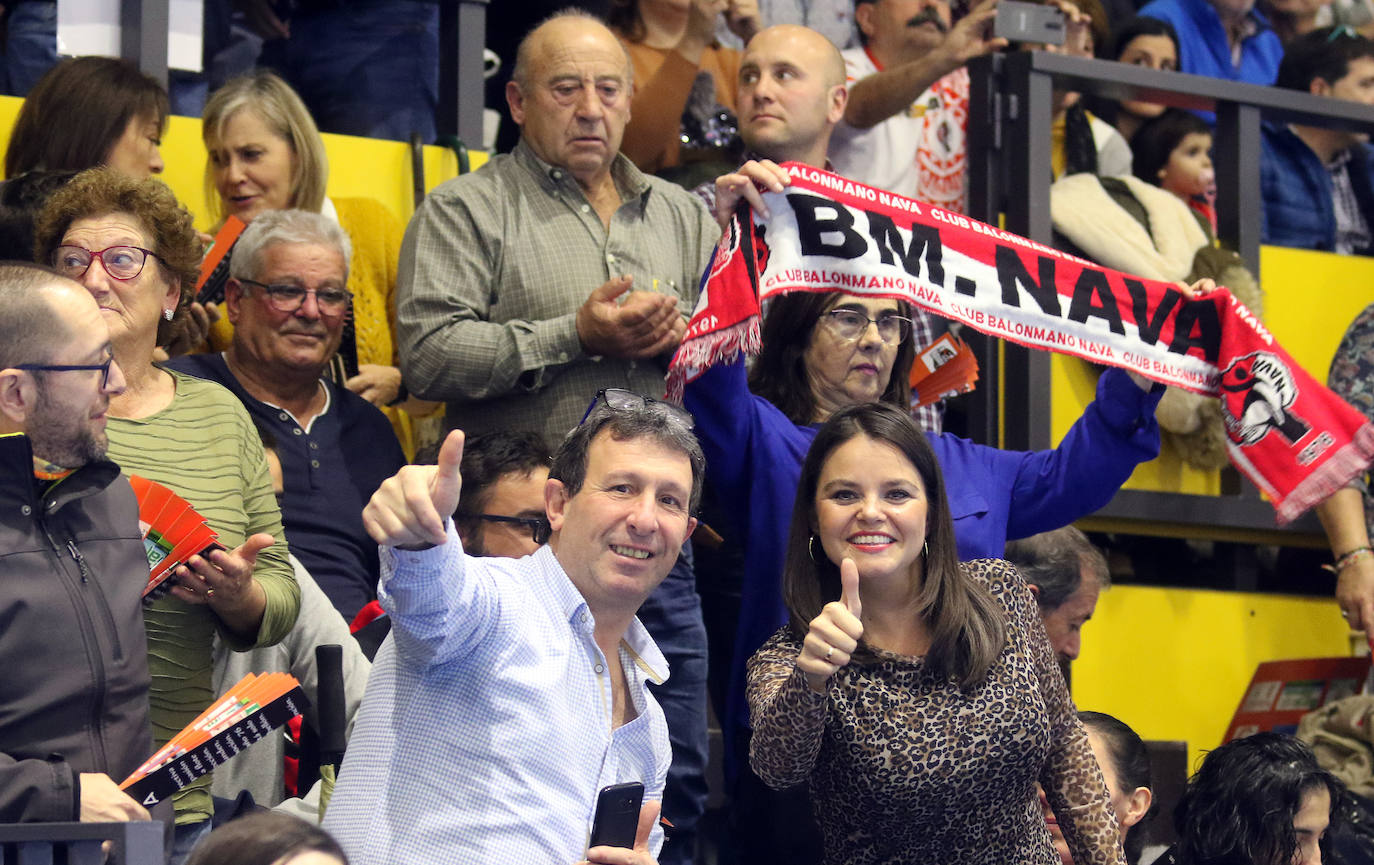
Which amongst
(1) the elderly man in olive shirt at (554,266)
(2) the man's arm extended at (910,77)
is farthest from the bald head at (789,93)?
(2) the man's arm extended at (910,77)

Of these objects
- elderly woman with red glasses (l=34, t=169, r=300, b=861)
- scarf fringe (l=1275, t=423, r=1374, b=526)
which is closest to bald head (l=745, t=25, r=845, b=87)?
scarf fringe (l=1275, t=423, r=1374, b=526)

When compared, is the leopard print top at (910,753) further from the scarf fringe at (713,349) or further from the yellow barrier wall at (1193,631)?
the yellow barrier wall at (1193,631)

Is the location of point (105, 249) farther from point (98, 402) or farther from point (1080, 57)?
point (1080, 57)

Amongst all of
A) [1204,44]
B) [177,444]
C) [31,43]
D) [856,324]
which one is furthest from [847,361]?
[1204,44]

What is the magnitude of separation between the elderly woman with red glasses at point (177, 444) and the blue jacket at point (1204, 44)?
4355 mm

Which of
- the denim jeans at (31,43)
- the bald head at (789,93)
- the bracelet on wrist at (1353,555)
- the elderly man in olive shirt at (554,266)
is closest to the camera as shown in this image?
the elderly man in olive shirt at (554,266)

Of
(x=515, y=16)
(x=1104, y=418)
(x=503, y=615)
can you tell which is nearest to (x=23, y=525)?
(x=503, y=615)

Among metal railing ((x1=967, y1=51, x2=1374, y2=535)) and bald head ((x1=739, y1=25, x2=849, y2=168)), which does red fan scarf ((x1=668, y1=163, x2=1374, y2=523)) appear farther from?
metal railing ((x1=967, y1=51, x2=1374, y2=535))

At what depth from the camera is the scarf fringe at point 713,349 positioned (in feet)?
11.7

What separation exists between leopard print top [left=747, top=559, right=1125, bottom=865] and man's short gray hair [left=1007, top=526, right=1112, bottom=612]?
1.11 metres

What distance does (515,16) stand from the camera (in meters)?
5.65

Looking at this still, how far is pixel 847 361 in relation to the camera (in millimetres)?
3928

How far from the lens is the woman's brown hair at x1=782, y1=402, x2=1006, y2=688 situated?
3199 millimetres

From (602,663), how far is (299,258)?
66.6 inches
